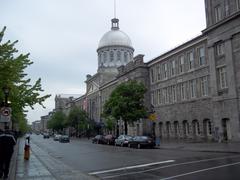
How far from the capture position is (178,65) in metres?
51.1

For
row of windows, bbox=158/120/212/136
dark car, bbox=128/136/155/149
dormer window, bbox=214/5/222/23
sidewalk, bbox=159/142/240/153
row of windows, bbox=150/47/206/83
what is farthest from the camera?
row of windows, bbox=150/47/206/83

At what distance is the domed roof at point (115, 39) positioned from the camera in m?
99.7

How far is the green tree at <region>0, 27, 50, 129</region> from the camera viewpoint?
59.2ft

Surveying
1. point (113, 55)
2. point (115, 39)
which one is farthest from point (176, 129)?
point (115, 39)

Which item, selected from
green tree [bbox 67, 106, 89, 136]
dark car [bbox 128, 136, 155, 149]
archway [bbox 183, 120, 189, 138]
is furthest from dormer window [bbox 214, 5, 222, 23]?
green tree [bbox 67, 106, 89, 136]

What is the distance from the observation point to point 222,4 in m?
38.8

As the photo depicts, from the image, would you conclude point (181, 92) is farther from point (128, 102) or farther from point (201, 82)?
point (128, 102)

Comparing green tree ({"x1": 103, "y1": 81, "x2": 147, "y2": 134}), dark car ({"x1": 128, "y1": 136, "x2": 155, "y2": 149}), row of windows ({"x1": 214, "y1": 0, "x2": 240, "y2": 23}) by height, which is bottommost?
dark car ({"x1": 128, "y1": 136, "x2": 155, "y2": 149})

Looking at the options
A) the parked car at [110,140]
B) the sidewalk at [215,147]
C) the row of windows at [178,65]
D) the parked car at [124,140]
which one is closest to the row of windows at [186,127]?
the row of windows at [178,65]

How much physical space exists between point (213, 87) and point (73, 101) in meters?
105

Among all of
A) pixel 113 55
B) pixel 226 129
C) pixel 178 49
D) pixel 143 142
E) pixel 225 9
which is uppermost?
pixel 113 55

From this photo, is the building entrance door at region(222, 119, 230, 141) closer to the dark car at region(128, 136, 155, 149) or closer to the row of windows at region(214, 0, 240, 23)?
the dark car at region(128, 136, 155, 149)

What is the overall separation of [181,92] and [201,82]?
5.11m


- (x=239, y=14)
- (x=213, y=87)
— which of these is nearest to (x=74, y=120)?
(x=213, y=87)
